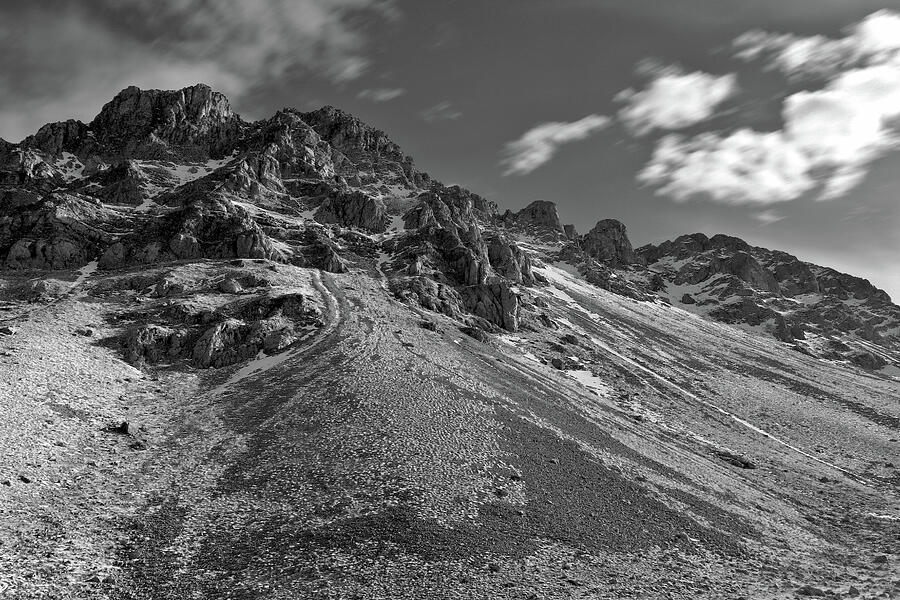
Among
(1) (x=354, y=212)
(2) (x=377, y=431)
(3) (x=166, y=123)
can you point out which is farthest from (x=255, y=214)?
(2) (x=377, y=431)

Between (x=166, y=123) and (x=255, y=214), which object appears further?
(x=166, y=123)

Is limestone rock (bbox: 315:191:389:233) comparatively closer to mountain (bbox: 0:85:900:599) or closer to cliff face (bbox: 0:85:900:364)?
cliff face (bbox: 0:85:900:364)

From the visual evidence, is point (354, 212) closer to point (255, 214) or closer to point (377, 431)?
point (255, 214)

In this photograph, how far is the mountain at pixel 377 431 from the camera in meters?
21.7

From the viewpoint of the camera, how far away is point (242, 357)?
5488 centimetres

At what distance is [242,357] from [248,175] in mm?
90538

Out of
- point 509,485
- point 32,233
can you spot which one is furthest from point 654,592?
point 32,233

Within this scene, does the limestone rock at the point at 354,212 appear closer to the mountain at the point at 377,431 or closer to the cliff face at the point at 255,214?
the cliff face at the point at 255,214

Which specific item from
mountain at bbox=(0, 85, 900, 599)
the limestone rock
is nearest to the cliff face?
the limestone rock

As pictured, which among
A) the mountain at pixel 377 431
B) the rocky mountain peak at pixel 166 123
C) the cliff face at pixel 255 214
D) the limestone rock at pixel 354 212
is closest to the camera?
the mountain at pixel 377 431

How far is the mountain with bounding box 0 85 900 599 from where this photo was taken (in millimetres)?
21734

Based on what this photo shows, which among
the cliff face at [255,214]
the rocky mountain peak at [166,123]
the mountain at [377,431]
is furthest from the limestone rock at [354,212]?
the rocky mountain peak at [166,123]

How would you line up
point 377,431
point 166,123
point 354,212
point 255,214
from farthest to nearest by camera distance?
point 166,123
point 354,212
point 255,214
point 377,431

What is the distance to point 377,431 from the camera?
3534cm
